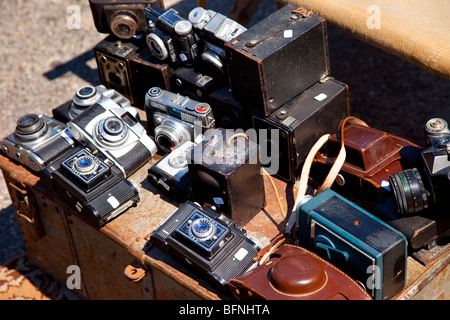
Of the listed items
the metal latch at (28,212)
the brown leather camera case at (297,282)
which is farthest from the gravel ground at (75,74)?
the brown leather camera case at (297,282)

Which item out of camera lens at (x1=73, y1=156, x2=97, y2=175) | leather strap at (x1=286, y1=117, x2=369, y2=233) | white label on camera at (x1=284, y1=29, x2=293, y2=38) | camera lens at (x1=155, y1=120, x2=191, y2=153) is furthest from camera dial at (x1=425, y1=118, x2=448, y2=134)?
camera lens at (x1=73, y1=156, x2=97, y2=175)

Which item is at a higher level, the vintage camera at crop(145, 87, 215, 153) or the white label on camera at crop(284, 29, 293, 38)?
the white label on camera at crop(284, 29, 293, 38)

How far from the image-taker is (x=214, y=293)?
10.1ft

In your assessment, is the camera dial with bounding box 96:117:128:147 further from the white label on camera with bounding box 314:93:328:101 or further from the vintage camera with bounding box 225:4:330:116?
the white label on camera with bounding box 314:93:328:101

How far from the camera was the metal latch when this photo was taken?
4035 millimetres

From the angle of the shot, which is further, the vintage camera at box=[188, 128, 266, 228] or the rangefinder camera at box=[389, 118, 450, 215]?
the vintage camera at box=[188, 128, 266, 228]

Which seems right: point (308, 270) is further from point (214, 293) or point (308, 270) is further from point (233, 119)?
point (233, 119)

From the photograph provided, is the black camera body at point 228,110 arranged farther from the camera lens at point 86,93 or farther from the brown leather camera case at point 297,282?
the brown leather camera case at point 297,282

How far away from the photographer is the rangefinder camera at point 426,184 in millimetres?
2939

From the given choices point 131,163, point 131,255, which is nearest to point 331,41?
point 131,163

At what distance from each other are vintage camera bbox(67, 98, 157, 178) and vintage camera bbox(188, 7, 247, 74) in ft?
2.15

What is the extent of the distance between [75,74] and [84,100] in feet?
8.82

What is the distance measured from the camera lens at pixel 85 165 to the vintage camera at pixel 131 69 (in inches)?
35.6

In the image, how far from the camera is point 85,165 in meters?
3.48
